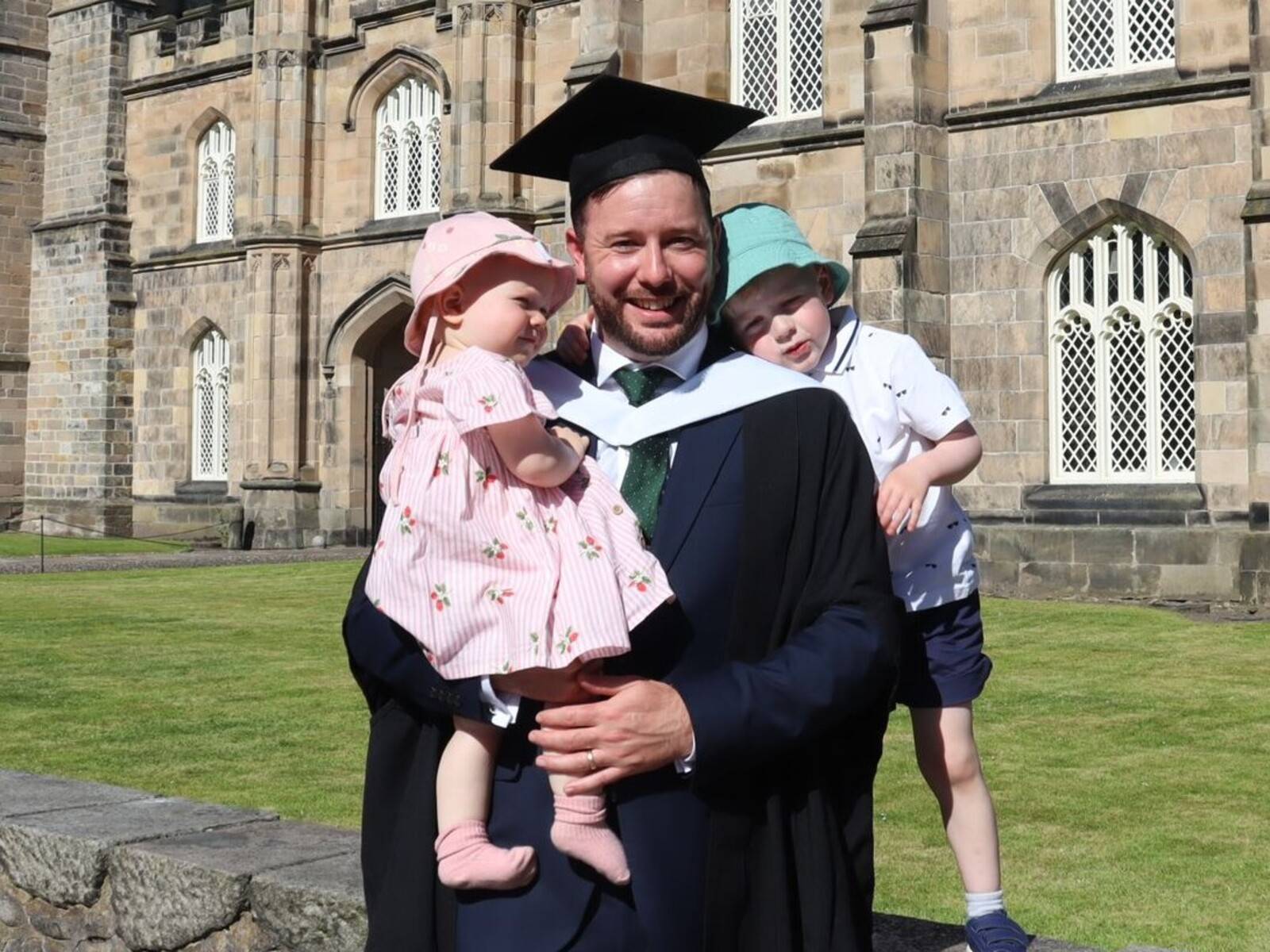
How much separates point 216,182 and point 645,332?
2703 centimetres

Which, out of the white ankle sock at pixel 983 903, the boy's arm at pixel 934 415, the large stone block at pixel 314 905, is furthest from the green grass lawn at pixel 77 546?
the white ankle sock at pixel 983 903

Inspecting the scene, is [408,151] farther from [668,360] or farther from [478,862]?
[478,862]

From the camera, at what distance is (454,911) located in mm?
2906

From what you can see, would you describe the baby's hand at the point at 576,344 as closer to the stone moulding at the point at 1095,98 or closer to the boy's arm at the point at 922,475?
the boy's arm at the point at 922,475

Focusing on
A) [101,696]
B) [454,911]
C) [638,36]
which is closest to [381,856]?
[454,911]

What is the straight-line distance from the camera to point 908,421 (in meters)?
4.24

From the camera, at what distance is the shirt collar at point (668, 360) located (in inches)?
121

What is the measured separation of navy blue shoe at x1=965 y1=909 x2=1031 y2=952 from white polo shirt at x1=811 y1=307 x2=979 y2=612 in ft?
2.52

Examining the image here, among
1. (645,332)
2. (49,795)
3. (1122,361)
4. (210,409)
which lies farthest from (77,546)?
(645,332)

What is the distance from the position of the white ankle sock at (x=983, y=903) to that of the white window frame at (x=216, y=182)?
1021 inches

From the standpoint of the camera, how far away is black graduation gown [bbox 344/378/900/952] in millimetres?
2822

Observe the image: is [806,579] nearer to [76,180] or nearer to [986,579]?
[986,579]

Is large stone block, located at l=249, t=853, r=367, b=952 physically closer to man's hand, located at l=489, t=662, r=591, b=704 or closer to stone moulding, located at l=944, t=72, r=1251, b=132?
man's hand, located at l=489, t=662, r=591, b=704

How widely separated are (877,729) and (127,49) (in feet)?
96.6
